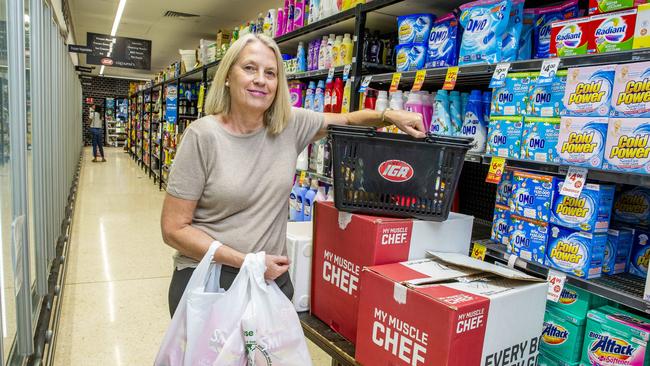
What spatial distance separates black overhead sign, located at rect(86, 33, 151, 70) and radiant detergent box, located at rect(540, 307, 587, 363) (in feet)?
34.0

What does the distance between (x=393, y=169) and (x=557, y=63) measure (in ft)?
2.22

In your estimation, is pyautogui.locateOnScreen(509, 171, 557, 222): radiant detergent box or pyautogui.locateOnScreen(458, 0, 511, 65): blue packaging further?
pyautogui.locateOnScreen(458, 0, 511, 65): blue packaging

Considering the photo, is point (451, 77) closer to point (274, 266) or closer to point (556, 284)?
point (556, 284)

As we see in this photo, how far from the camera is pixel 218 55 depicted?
231 inches

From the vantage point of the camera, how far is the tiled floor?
302 centimetres

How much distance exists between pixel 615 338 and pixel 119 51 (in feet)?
35.5

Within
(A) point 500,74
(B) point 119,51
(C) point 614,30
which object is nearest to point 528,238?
(A) point 500,74

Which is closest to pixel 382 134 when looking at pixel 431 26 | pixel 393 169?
pixel 393 169

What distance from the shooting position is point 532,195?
181 centimetres

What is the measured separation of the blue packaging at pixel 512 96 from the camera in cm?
180

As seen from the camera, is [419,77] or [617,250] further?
[419,77]

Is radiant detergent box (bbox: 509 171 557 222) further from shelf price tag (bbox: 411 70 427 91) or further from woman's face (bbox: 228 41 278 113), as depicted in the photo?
woman's face (bbox: 228 41 278 113)

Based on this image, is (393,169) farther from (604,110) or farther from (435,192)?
(604,110)

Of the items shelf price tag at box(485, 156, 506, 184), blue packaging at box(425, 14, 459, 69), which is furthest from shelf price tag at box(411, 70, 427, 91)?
shelf price tag at box(485, 156, 506, 184)
